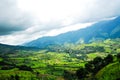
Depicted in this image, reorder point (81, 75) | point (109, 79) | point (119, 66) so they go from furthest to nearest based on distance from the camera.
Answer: point (81, 75), point (119, 66), point (109, 79)

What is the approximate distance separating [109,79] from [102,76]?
31.3 ft

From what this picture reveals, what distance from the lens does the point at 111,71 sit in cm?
16325

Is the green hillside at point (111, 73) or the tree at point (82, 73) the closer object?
the green hillside at point (111, 73)

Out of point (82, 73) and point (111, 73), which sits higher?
point (111, 73)

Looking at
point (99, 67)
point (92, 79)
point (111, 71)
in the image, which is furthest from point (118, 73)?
point (99, 67)

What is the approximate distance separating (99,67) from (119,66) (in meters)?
31.8

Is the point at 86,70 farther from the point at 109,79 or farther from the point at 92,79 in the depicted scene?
the point at 109,79

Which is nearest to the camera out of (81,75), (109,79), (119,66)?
(109,79)

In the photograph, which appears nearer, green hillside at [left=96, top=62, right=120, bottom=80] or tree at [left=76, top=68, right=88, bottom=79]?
green hillside at [left=96, top=62, right=120, bottom=80]

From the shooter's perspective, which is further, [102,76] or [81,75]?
[81,75]

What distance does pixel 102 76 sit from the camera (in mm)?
162625

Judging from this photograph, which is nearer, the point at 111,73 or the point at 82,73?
the point at 111,73

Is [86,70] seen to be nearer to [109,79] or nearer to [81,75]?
[81,75]

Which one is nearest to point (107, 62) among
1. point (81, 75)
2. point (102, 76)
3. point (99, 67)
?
point (99, 67)
